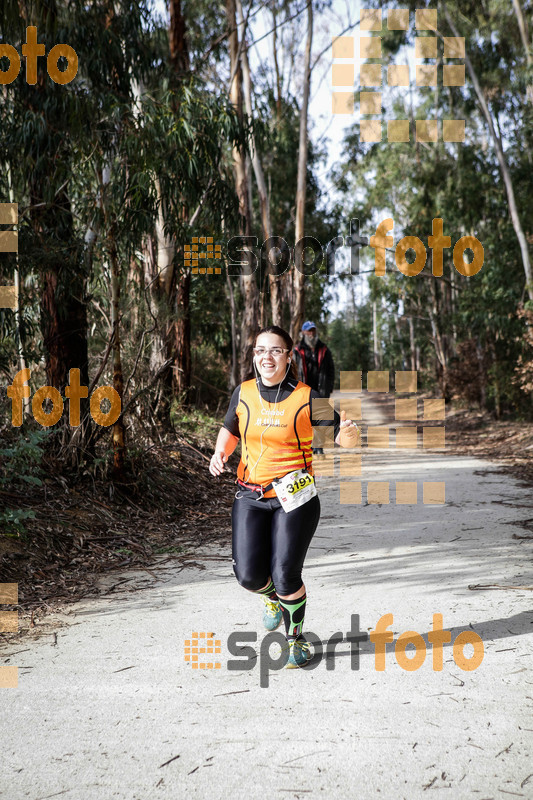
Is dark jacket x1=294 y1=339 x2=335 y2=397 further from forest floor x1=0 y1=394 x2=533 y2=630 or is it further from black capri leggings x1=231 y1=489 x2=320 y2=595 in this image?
black capri leggings x1=231 y1=489 x2=320 y2=595

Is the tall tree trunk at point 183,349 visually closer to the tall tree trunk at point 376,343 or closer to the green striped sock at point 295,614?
the green striped sock at point 295,614

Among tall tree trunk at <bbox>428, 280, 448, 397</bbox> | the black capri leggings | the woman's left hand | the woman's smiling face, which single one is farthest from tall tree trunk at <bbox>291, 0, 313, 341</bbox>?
the black capri leggings

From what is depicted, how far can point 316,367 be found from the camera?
402 inches

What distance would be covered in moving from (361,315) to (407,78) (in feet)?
140

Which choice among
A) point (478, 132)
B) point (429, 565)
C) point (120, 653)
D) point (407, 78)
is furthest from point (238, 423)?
point (407, 78)

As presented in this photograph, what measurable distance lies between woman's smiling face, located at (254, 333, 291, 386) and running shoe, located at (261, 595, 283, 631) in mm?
1238

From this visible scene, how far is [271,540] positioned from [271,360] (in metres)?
0.90

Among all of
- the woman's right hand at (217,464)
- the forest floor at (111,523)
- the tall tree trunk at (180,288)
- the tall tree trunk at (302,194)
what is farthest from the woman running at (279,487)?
the tall tree trunk at (302,194)

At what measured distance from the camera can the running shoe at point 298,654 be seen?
3.55m

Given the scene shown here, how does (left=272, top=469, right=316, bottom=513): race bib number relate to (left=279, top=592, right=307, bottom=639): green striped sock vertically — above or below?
above

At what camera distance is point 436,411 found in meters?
26.3

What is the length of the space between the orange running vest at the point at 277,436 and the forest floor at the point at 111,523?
1730 millimetres

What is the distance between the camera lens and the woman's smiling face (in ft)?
12.0

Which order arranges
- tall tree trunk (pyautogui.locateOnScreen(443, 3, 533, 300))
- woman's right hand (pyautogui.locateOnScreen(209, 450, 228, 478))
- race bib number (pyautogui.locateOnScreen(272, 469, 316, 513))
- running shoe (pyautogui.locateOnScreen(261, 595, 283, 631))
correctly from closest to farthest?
race bib number (pyautogui.locateOnScreen(272, 469, 316, 513)) < woman's right hand (pyautogui.locateOnScreen(209, 450, 228, 478)) < running shoe (pyautogui.locateOnScreen(261, 595, 283, 631)) < tall tree trunk (pyautogui.locateOnScreen(443, 3, 533, 300))
